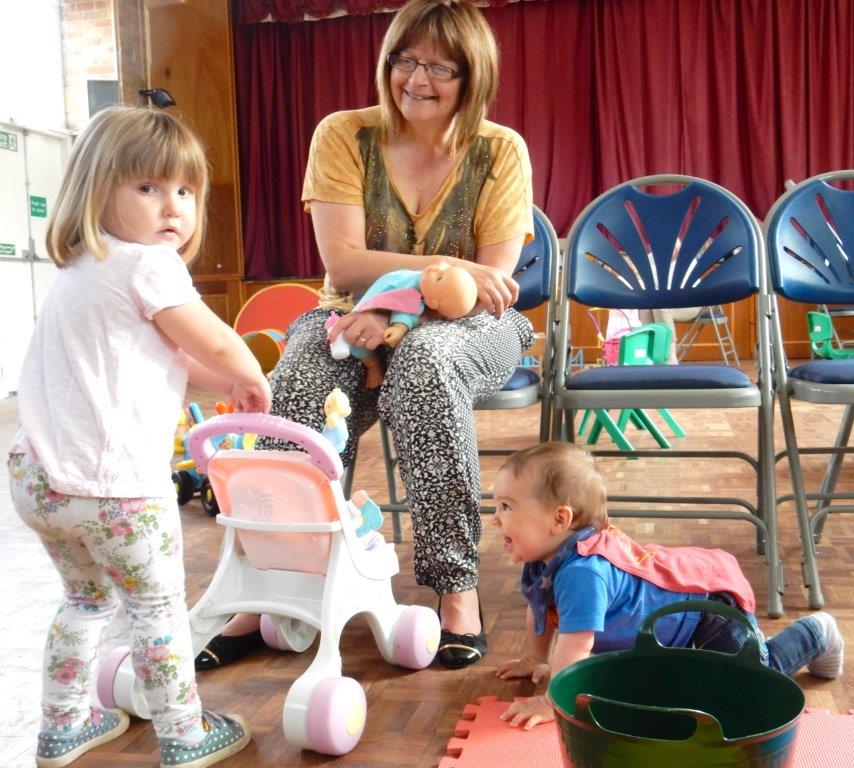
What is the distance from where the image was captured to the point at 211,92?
26.0 ft

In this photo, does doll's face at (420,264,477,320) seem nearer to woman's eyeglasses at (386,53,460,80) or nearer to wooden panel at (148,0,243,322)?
woman's eyeglasses at (386,53,460,80)

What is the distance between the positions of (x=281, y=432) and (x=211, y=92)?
7253 mm

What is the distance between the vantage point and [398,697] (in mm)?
1417

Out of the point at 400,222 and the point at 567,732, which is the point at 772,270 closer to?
the point at 400,222

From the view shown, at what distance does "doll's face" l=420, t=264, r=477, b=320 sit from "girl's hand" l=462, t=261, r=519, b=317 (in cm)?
4

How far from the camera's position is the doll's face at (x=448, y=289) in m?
1.64

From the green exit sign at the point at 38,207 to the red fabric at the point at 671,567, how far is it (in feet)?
20.9

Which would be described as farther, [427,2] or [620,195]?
[620,195]

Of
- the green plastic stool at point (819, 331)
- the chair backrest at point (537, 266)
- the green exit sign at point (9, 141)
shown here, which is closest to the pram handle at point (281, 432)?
the chair backrest at point (537, 266)

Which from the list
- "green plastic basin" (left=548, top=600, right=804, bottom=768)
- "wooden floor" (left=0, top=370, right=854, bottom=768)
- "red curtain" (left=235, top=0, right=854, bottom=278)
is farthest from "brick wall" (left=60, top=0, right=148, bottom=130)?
"green plastic basin" (left=548, top=600, right=804, bottom=768)

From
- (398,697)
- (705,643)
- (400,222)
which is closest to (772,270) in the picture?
(400,222)

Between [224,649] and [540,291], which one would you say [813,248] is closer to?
[540,291]

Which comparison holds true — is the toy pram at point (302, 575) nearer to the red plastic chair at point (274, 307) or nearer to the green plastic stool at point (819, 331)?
the green plastic stool at point (819, 331)

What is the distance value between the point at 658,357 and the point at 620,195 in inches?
71.8
